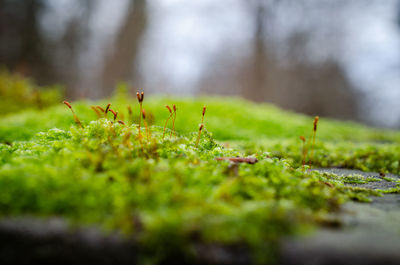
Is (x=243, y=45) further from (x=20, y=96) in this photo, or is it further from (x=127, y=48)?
(x=20, y=96)

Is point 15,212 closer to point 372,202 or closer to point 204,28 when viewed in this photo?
point 372,202

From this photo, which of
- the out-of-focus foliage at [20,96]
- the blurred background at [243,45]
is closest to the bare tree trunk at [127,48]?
the blurred background at [243,45]

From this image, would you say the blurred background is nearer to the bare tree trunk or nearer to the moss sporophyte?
the bare tree trunk

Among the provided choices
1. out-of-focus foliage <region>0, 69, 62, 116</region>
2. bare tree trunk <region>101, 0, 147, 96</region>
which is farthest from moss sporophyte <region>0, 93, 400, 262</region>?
bare tree trunk <region>101, 0, 147, 96</region>

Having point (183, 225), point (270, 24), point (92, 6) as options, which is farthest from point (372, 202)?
point (92, 6)

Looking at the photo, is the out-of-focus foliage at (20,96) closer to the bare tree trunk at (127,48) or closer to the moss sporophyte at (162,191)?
the moss sporophyte at (162,191)

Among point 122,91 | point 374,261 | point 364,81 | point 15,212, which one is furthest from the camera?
point 364,81

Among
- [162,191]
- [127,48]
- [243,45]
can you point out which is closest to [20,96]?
[162,191]

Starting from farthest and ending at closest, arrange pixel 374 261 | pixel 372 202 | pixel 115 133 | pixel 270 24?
pixel 270 24 → pixel 115 133 → pixel 372 202 → pixel 374 261
